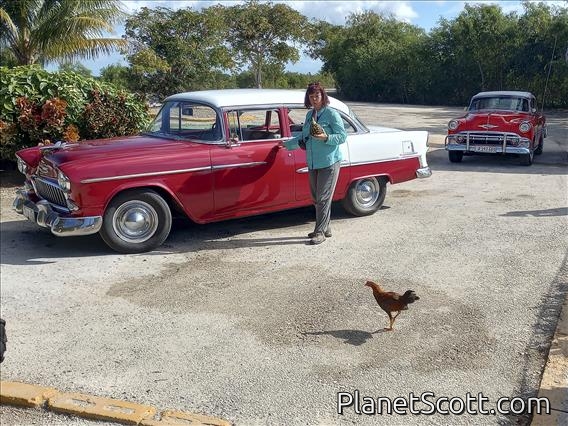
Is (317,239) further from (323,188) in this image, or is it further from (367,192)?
(367,192)

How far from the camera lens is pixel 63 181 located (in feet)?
20.4

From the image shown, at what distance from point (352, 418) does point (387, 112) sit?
2553cm

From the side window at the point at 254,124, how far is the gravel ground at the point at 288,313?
114 centimetres

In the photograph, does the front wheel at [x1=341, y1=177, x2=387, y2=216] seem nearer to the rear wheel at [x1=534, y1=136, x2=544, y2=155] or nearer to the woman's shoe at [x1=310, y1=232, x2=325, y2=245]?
the woman's shoe at [x1=310, y1=232, x2=325, y2=245]

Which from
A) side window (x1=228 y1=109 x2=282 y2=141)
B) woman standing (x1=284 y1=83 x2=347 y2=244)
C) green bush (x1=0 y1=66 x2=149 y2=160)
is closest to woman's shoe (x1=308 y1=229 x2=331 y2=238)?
woman standing (x1=284 y1=83 x2=347 y2=244)

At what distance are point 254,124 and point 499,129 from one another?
7.07 metres

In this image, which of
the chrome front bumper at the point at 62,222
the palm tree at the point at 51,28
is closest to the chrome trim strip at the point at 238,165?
the chrome front bumper at the point at 62,222

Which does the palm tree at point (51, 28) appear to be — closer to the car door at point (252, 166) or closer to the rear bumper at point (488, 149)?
the rear bumper at point (488, 149)

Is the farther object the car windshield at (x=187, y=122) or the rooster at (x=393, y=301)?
the car windshield at (x=187, y=122)

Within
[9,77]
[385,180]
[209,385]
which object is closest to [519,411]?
[209,385]

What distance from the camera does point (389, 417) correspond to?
3557mm

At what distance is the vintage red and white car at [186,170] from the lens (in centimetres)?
630

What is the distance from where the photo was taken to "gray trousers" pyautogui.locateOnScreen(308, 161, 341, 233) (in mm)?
6836

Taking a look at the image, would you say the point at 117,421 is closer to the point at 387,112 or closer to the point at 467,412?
the point at 467,412
